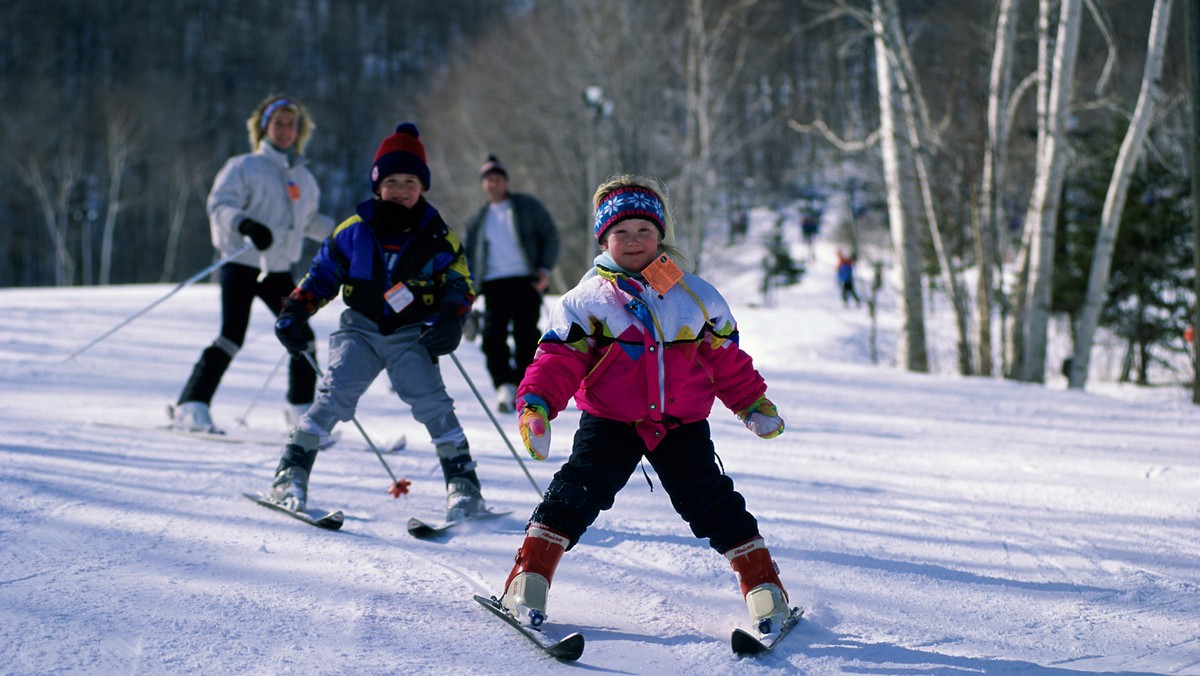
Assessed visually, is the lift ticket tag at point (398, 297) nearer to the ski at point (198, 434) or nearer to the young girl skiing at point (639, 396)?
the young girl skiing at point (639, 396)

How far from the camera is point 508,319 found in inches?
245

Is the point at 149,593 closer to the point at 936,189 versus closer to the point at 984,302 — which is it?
the point at 984,302

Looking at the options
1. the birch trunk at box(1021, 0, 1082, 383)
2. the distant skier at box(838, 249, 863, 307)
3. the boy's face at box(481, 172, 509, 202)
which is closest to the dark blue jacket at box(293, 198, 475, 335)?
the boy's face at box(481, 172, 509, 202)

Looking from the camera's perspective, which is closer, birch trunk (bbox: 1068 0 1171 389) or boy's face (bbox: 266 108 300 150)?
boy's face (bbox: 266 108 300 150)

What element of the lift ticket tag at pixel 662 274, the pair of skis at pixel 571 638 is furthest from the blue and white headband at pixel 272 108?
the pair of skis at pixel 571 638

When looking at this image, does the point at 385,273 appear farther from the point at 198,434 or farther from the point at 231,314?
the point at 198,434

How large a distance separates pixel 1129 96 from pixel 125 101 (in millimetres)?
43237

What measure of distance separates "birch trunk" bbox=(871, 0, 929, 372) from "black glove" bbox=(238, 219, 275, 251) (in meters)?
7.50

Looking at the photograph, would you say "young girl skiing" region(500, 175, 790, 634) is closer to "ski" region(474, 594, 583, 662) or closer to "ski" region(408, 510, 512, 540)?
"ski" region(474, 594, 583, 662)

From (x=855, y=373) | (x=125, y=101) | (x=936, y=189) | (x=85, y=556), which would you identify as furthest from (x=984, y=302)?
(x=125, y=101)

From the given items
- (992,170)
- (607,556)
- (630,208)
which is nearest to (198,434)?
(607,556)

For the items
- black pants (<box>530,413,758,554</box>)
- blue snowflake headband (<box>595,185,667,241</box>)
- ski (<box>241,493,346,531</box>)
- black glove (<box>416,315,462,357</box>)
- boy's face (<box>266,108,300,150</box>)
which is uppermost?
boy's face (<box>266,108,300,150</box>)

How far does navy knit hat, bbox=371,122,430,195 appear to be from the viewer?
11.3ft

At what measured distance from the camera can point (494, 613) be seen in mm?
2367
